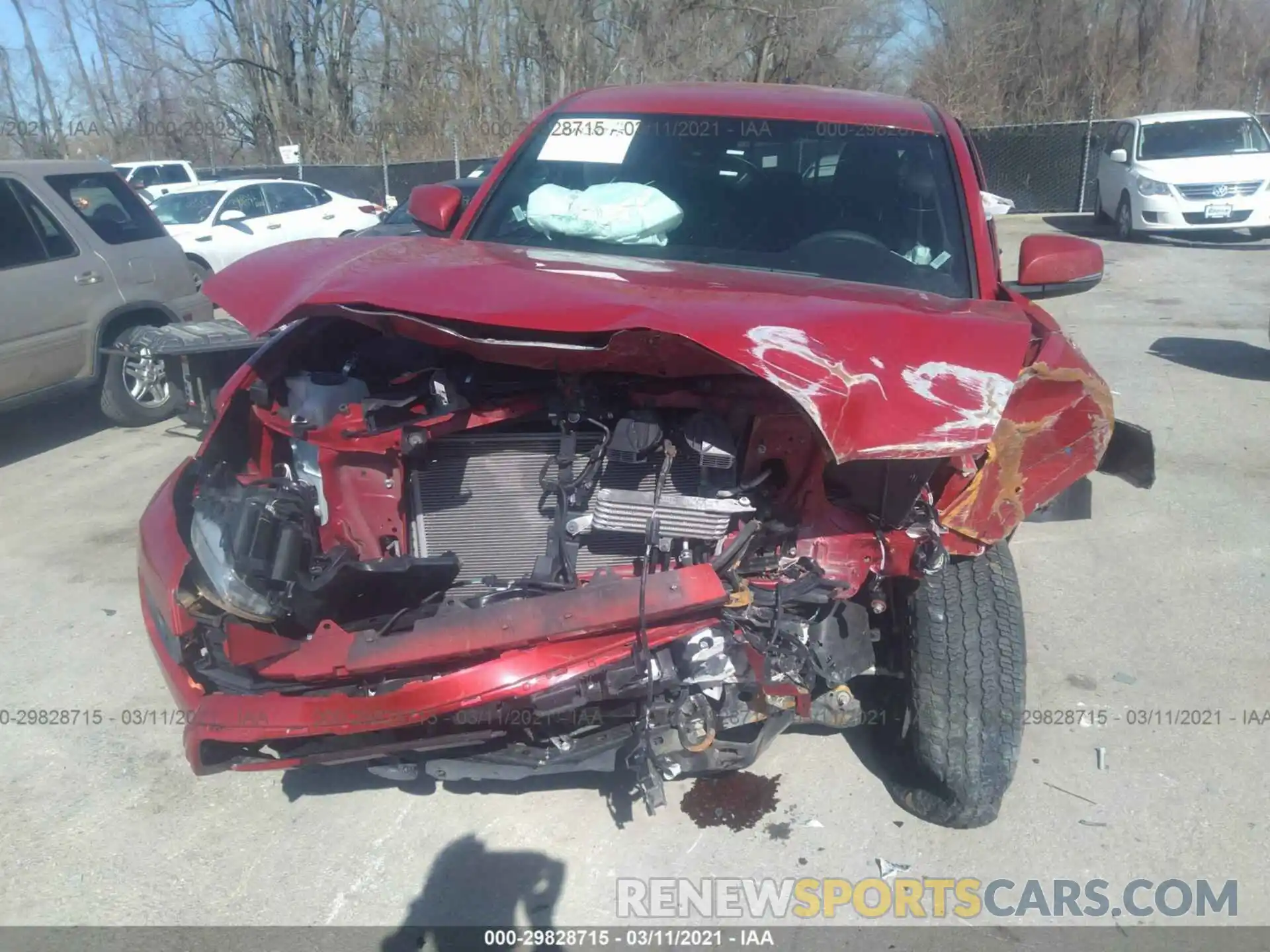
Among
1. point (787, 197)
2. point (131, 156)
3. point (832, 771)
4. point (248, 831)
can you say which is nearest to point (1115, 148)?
point (787, 197)

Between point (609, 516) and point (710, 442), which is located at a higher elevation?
point (710, 442)

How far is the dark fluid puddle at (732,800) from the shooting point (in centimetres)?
285

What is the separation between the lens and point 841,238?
3258 millimetres

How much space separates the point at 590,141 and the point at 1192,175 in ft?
40.5

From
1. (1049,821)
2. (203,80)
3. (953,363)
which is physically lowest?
(1049,821)

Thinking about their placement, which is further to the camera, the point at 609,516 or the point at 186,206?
the point at 186,206

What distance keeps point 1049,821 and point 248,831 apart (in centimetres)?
229

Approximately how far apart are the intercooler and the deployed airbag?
3.29ft

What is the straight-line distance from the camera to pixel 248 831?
283 cm

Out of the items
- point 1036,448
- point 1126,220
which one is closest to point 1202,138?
point 1126,220

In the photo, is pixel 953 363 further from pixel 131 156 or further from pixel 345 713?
pixel 131 156

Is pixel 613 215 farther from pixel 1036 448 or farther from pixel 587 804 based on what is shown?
pixel 587 804

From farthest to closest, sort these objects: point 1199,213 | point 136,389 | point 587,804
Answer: point 1199,213 → point 136,389 → point 587,804

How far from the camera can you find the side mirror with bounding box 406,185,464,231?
3.84 meters
